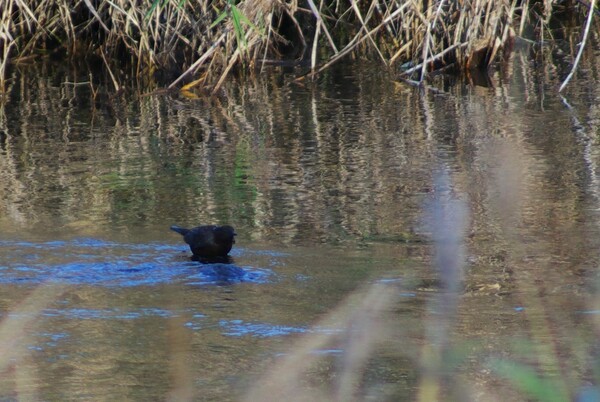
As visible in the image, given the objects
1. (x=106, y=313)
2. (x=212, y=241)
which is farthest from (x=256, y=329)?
(x=212, y=241)

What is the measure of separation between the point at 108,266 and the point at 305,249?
2.94 feet

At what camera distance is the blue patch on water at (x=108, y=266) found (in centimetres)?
477

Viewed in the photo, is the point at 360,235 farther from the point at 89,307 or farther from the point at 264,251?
the point at 89,307

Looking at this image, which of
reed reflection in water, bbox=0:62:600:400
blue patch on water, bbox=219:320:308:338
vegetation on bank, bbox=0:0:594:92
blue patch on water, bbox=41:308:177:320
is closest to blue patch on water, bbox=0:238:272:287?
reed reflection in water, bbox=0:62:600:400

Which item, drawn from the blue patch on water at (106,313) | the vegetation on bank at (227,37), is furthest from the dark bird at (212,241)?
the vegetation on bank at (227,37)

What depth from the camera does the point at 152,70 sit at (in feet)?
34.0

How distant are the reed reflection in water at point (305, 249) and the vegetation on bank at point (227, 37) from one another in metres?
0.97

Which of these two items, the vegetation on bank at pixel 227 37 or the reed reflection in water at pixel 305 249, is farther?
the vegetation on bank at pixel 227 37

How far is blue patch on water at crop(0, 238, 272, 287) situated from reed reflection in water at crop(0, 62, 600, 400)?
0.01 metres

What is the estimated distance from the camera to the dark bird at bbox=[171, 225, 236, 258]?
16.0 ft

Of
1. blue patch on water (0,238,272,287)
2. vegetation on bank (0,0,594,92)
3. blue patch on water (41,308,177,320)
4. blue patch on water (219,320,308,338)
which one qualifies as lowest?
blue patch on water (219,320,308,338)

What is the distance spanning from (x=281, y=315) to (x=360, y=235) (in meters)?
1.07

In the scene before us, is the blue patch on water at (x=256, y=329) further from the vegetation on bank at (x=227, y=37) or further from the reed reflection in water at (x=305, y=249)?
the vegetation on bank at (x=227, y=37)

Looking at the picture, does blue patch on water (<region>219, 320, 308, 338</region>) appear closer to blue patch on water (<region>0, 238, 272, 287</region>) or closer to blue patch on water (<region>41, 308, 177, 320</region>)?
blue patch on water (<region>41, 308, 177, 320</region>)
